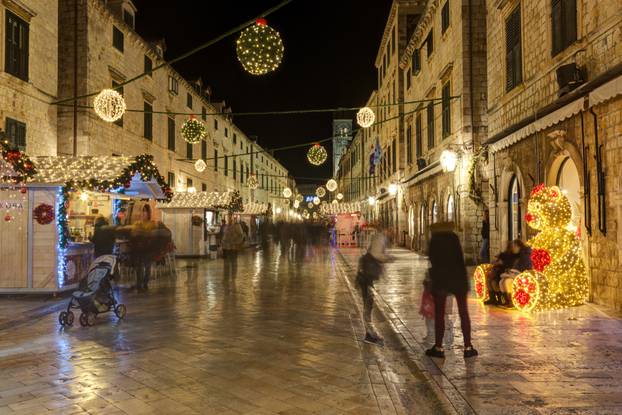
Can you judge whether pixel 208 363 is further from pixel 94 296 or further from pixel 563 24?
pixel 563 24

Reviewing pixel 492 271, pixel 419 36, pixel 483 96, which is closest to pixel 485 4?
pixel 483 96

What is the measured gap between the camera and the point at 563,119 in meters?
9.91

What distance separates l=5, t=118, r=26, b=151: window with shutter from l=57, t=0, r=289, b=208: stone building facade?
6.61 feet

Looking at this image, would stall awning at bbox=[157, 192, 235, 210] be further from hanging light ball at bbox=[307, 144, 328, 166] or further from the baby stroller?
the baby stroller

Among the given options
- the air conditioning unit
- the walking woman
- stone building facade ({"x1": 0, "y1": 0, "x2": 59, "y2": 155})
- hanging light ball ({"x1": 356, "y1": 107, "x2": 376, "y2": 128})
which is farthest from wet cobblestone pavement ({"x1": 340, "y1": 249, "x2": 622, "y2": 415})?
stone building facade ({"x1": 0, "y1": 0, "x2": 59, "y2": 155})

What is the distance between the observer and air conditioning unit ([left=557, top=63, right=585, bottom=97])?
32.2 feet

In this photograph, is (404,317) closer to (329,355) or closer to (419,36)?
(329,355)

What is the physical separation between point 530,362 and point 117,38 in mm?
21386

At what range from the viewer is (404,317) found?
8.92 m

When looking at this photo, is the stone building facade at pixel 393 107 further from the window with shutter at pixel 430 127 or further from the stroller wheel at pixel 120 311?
the stroller wheel at pixel 120 311

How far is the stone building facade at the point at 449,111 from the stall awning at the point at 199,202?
9.03 m

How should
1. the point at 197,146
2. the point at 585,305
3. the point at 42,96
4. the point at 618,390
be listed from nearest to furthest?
1. the point at 618,390
2. the point at 585,305
3. the point at 42,96
4. the point at 197,146

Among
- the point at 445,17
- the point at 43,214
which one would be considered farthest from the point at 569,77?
the point at 43,214

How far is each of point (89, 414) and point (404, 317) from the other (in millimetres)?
5647
